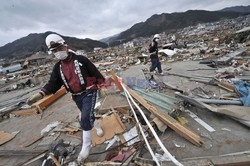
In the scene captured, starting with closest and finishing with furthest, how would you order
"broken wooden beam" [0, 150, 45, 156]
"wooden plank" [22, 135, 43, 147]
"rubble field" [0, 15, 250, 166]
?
1. "rubble field" [0, 15, 250, 166]
2. "broken wooden beam" [0, 150, 45, 156]
3. "wooden plank" [22, 135, 43, 147]

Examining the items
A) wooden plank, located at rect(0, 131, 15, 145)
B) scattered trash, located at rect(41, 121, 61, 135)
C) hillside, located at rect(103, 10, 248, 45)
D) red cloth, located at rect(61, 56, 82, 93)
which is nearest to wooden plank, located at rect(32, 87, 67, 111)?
wooden plank, located at rect(0, 131, 15, 145)

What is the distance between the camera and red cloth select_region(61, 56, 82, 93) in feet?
6.88

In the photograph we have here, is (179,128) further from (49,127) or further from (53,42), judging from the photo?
(49,127)

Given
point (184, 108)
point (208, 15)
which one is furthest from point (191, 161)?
point (208, 15)

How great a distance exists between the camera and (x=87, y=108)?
2.14 m

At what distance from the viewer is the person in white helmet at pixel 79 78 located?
2.07 metres

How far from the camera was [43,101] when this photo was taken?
489cm

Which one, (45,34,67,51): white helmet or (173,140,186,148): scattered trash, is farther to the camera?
(173,140,186,148): scattered trash

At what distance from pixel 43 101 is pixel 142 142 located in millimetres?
4332

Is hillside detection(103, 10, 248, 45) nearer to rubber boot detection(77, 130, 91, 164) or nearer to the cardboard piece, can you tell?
the cardboard piece

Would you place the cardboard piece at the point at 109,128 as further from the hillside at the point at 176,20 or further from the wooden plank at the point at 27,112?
the hillside at the point at 176,20

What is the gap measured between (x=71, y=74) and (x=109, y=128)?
1.50 metres

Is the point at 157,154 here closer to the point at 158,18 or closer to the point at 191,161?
the point at 191,161

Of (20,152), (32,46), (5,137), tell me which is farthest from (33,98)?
(32,46)
